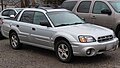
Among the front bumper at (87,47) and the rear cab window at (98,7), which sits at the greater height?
the rear cab window at (98,7)

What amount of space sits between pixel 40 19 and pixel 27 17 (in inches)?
32.6

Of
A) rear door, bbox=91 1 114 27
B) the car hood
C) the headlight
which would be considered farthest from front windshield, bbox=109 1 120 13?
the headlight

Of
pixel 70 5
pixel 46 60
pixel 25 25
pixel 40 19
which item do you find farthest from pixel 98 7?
pixel 46 60

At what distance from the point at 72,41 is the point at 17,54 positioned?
8.19ft

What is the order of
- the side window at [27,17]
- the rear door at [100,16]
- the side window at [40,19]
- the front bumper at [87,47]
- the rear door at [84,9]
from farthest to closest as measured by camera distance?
the rear door at [84,9]
the rear door at [100,16]
the side window at [27,17]
the side window at [40,19]
the front bumper at [87,47]

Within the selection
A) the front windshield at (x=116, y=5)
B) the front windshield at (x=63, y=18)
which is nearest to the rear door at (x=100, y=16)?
the front windshield at (x=116, y=5)

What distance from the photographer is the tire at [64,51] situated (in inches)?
300

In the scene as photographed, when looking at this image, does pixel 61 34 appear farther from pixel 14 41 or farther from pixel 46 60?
pixel 14 41

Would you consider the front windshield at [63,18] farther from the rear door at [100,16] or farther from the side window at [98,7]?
the side window at [98,7]

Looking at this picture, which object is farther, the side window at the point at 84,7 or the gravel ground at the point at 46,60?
the side window at the point at 84,7

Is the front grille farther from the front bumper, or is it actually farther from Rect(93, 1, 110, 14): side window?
Rect(93, 1, 110, 14): side window

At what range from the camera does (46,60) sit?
823 centimetres

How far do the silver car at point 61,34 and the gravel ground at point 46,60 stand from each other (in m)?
0.32

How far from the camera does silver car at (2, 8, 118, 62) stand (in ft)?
24.4
